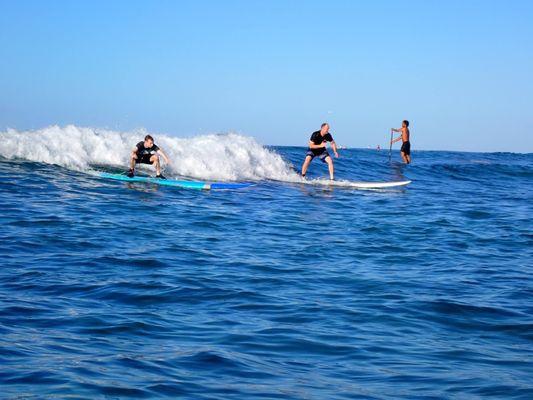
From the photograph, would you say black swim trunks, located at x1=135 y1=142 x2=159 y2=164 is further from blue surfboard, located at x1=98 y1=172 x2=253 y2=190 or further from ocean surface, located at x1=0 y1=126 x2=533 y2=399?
ocean surface, located at x1=0 y1=126 x2=533 y2=399

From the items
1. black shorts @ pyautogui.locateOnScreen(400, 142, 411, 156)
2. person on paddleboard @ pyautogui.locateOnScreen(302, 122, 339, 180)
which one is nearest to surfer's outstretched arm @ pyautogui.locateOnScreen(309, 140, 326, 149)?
person on paddleboard @ pyautogui.locateOnScreen(302, 122, 339, 180)

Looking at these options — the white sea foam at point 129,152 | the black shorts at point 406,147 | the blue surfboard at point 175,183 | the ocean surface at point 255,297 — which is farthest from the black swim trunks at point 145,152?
the black shorts at point 406,147

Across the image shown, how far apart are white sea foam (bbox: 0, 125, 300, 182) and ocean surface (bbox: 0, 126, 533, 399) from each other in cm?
499

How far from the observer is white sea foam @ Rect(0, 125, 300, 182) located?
893 inches

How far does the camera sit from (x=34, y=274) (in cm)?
847

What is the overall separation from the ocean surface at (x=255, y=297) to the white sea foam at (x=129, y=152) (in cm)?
499

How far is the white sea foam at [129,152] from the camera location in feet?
74.4

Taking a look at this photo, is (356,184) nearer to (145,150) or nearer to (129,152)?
(145,150)

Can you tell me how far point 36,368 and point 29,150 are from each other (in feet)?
61.0

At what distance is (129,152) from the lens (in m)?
26.0

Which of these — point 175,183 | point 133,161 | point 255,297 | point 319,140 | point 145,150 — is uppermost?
point 319,140

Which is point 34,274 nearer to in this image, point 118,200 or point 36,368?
point 36,368

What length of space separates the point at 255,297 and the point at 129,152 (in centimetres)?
1891

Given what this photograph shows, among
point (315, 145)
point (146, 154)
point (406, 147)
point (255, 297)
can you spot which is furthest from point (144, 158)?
point (406, 147)
